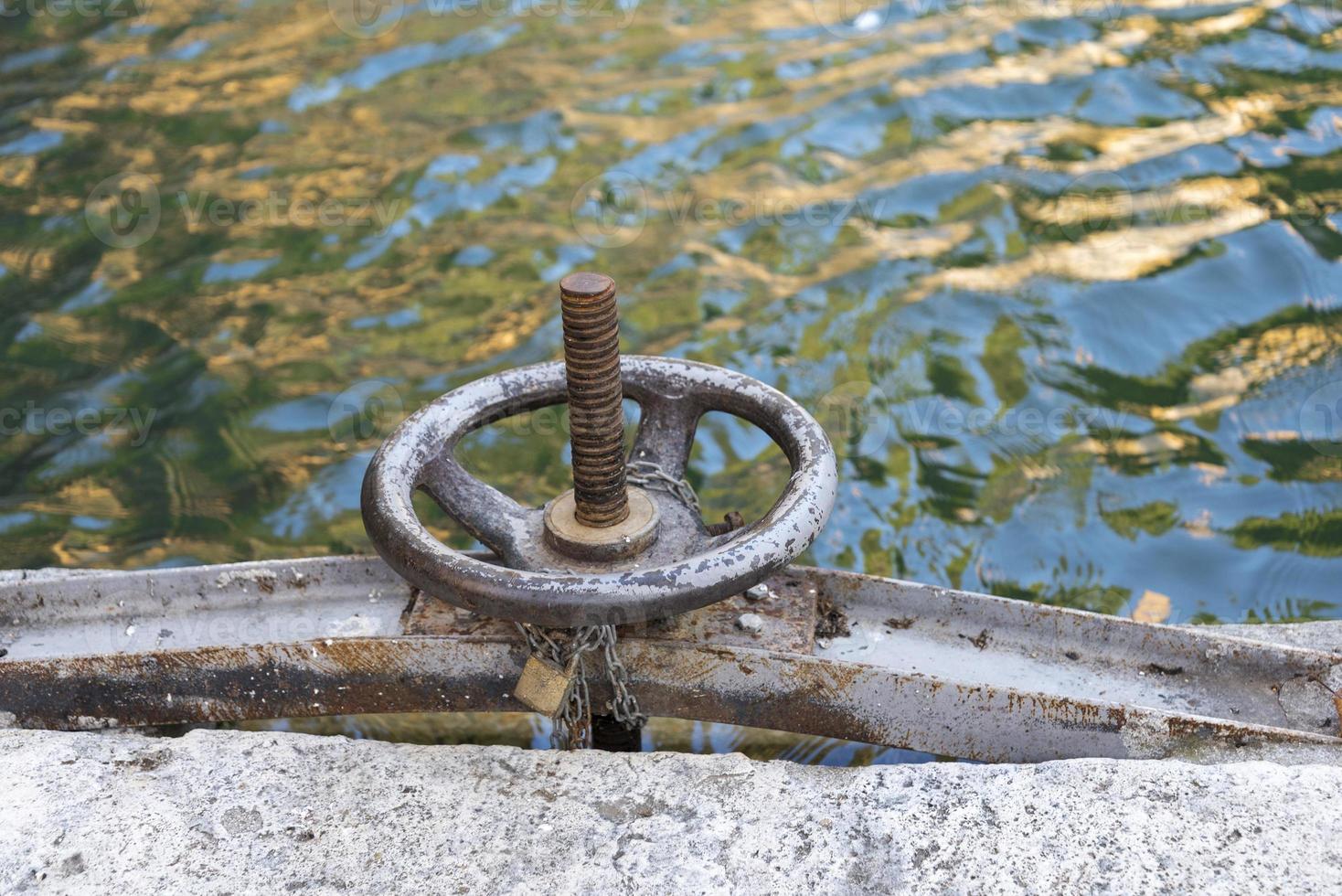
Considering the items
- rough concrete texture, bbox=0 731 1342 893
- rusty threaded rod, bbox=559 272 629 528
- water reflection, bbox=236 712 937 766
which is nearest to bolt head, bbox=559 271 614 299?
rusty threaded rod, bbox=559 272 629 528

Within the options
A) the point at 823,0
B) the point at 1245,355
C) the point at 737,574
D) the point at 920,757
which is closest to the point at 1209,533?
the point at 1245,355

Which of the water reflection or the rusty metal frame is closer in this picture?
the rusty metal frame

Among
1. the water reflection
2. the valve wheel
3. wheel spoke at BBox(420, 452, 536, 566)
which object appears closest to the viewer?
the valve wheel

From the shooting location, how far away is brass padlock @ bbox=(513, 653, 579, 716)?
2.34m

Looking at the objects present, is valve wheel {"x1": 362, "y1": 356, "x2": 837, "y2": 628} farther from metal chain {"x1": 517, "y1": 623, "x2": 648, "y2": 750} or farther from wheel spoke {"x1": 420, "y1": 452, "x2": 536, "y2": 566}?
metal chain {"x1": 517, "y1": 623, "x2": 648, "y2": 750}

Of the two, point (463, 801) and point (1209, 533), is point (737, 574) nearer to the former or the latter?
point (463, 801)

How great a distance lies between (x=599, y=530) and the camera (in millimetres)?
2406

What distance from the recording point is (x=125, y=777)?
2.37 m

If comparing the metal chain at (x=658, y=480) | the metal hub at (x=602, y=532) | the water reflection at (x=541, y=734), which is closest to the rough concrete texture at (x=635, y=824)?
the metal hub at (x=602, y=532)

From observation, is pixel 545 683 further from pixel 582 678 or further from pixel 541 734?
pixel 541 734

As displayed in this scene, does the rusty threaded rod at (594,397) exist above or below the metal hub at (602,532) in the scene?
above

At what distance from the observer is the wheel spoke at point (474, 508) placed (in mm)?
2496

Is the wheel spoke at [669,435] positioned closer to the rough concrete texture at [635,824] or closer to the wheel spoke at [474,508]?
the wheel spoke at [474,508]

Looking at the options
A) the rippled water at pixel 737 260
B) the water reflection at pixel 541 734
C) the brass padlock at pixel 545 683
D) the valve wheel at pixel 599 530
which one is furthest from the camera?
the rippled water at pixel 737 260
